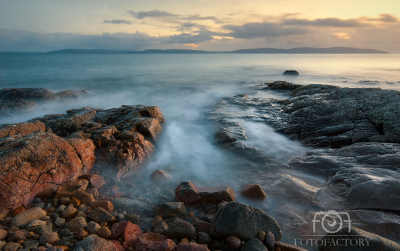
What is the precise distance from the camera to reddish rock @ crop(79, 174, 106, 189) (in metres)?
4.32

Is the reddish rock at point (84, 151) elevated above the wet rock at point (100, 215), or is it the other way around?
the reddish rock at point (84, 151)

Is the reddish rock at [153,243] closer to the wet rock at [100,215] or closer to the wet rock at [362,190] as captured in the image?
the wet rock at [100,215]

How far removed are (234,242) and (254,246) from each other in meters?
0.28

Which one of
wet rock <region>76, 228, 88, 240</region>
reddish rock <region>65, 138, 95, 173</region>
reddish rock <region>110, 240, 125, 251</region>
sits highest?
reddish rock <region>65, 138, 95, 173</region>

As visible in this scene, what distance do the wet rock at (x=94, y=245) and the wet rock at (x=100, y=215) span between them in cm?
64

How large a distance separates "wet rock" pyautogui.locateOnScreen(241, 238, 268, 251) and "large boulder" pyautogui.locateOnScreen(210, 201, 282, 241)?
0.37 feet

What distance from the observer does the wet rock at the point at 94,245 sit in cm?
261

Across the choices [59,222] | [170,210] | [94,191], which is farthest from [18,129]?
[170,210]

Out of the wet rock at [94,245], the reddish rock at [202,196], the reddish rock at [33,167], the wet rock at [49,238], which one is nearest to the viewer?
the wet rock at [94,245]

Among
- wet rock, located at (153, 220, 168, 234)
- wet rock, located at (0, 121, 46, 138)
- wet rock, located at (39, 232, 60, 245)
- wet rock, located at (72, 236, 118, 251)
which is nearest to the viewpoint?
wet rock, located at (72, 236, 118, 251)

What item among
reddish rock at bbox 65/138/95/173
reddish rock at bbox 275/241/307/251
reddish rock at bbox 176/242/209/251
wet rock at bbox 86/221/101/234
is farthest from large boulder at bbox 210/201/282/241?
reddish rock at bbox 65/138/95/173

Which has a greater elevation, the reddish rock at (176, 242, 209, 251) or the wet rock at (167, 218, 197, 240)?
the reddish rock at (176, 242, 209, 251)

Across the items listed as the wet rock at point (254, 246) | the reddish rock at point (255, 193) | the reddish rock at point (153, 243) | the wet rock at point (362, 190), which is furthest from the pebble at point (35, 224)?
the wet rock at point (362, 190)

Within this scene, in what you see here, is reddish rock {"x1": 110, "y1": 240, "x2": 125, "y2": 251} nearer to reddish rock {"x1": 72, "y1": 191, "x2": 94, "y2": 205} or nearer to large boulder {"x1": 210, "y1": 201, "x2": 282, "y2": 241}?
reddish rock {"x1": 72, "y1": 191, "x2": 94, "y2": 205}
